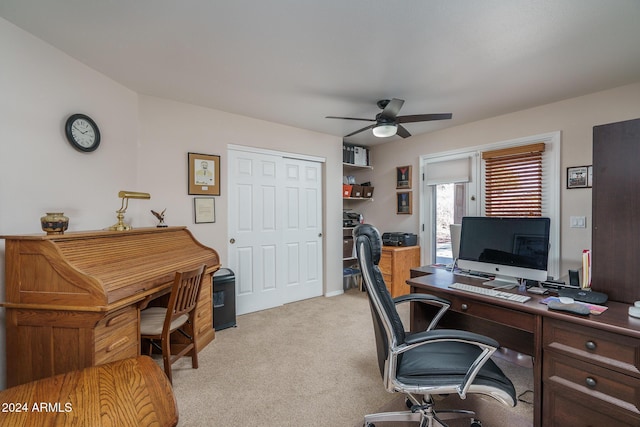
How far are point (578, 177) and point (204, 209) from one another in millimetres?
3973

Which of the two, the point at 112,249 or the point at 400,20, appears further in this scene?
the point at 112,249

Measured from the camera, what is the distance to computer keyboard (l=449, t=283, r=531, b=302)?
173cm

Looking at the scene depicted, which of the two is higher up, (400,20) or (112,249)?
(400,20)

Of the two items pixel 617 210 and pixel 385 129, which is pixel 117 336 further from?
pixel 617 210

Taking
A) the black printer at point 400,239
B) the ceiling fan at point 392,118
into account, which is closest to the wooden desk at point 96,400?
the ceiling fan at point 392,118

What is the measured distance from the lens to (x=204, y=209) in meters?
3.25

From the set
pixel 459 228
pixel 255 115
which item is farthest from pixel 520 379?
pixel 255 115

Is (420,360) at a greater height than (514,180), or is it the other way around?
(514,180)

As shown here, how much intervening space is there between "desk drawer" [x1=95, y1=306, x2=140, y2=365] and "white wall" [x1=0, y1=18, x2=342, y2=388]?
0.69m

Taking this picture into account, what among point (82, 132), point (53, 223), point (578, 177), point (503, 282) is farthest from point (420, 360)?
point (82, 132)

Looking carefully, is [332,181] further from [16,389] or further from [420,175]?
[16,389]

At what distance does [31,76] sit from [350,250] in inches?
159

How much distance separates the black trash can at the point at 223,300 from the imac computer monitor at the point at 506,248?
233cm

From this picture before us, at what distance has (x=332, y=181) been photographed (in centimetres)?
436
